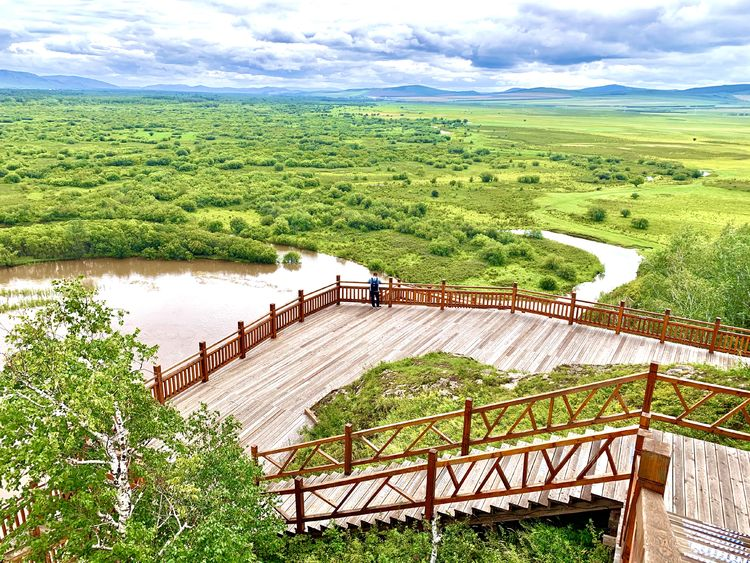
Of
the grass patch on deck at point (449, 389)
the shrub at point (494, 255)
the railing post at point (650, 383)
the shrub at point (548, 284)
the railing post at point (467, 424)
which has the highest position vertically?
the railing post at point (650, 383)

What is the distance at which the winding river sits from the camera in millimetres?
28125

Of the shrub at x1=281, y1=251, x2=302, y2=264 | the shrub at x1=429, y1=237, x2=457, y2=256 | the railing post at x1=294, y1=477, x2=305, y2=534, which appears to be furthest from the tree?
the shrub at x1=429, y1=237, x2=457, y2=256

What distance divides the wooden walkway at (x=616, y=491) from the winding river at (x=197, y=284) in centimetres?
1774

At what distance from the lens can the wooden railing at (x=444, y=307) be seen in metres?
14.3

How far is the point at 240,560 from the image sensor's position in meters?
5.43

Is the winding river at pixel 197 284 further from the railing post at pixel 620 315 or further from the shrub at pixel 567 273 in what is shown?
the railing post at pixel 620 315

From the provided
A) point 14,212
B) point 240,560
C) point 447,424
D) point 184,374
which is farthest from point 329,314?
point 14,212

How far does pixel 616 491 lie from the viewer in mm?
7391

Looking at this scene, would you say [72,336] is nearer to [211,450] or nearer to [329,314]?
[211,450]

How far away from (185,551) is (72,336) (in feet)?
9.65

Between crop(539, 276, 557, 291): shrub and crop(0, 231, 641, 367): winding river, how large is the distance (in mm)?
1715

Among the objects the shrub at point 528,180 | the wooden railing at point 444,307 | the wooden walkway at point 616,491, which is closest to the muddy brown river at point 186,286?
the wooden railing at point 444,307

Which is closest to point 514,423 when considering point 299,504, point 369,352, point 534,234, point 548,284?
point 299,504

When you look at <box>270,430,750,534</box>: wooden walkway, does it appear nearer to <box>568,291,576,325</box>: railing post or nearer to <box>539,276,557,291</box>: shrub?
<box>568,291,576,325</box>: railing post
